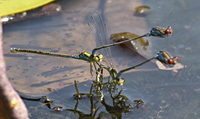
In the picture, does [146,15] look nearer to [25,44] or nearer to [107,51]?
[107,51]

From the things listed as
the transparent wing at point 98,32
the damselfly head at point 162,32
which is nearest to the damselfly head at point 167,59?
the damselfly head at point 162,32

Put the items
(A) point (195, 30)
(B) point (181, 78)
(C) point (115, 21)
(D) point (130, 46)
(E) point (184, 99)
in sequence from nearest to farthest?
(E) point (184, 99) → (B) point (181, 78) → (D) point (130, 46) → (A) point (195, 30) → (C) point (115, 21)

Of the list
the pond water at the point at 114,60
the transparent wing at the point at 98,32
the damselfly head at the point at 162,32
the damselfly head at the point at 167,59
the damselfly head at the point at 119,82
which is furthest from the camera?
the transparent wing at the point at 98,32

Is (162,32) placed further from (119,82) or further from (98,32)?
(98,32)

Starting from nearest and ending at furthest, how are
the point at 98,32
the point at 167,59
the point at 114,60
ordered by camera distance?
the point at 167,59, the point at 98,32, the point at 114,60

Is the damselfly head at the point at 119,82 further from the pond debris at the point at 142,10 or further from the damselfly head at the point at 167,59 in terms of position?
the pond debris at the point at 142,10

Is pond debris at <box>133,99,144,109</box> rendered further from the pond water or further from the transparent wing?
the transparent wing

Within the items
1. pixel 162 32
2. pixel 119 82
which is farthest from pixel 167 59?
pixel 119 82

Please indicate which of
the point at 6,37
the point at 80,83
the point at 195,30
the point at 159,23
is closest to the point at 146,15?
the point at 159,23
